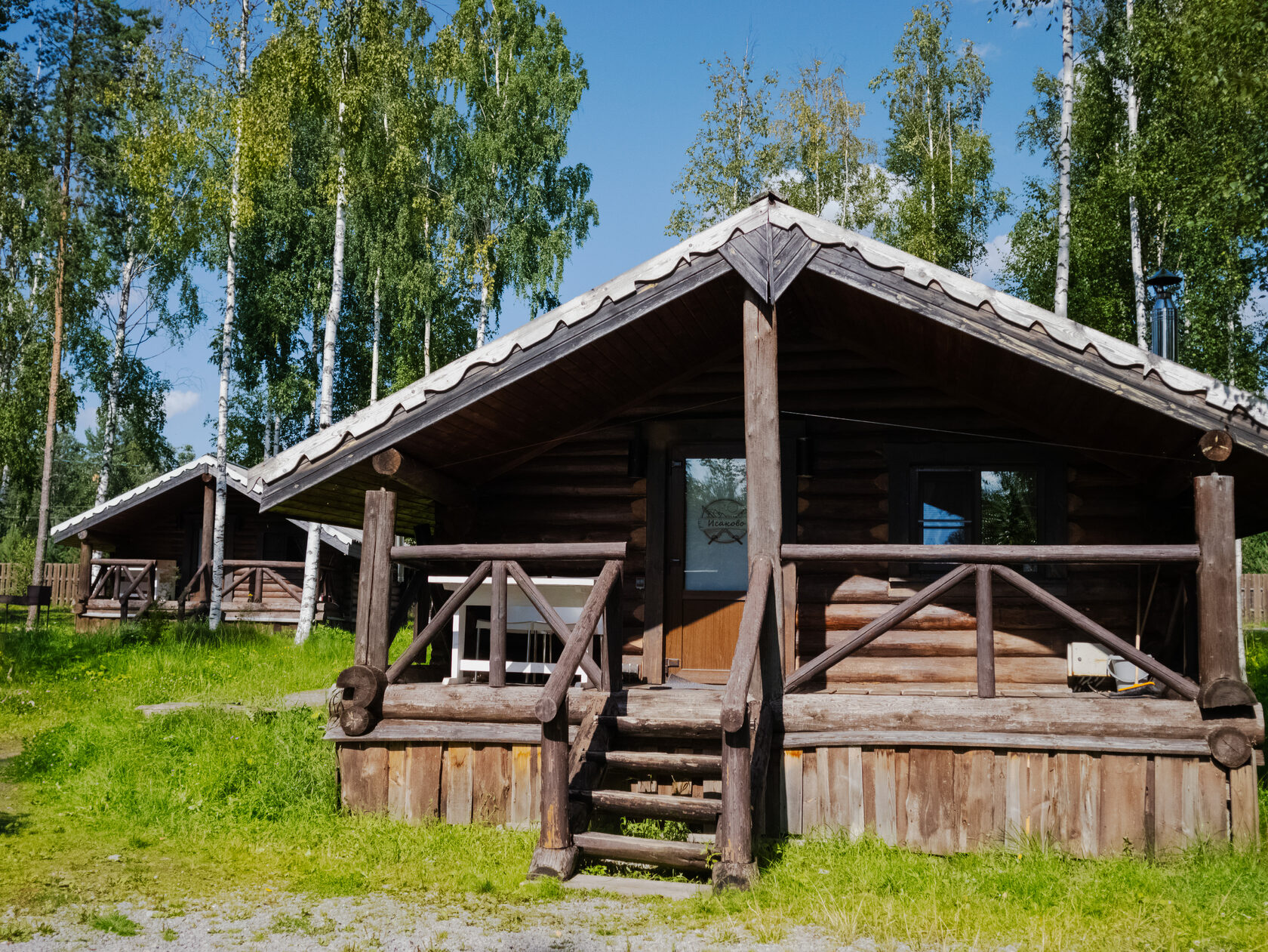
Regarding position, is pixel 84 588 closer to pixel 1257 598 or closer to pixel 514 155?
pixel 514 155

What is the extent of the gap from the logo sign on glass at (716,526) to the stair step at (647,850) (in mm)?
3436

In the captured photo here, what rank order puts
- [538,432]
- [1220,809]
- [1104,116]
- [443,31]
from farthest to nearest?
[1104,116]
[443,31]
[538,432]
[1220,809]

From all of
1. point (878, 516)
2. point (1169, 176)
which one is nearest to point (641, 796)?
point (878, 516)

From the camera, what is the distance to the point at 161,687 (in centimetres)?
1149

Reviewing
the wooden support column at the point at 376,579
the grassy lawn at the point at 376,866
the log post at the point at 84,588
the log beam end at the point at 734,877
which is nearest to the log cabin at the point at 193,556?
the log post at the point at 84,588

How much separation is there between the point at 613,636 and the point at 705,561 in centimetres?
219

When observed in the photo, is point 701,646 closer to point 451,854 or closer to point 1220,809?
point 451,854

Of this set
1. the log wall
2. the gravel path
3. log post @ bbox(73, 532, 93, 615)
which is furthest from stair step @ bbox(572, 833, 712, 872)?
log post @ bbox(73, 532, 93, 615)

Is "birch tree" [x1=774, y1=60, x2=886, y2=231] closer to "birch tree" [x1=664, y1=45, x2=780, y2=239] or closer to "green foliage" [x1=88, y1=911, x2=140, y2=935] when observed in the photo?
"birch tree" [x1=664, y1=45, x2=780, y2=239]

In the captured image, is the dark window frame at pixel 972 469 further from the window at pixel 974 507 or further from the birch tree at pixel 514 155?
the birch tree at pixel 514 155

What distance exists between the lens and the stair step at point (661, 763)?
563 centimetres

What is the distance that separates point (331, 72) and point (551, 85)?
8.35 m

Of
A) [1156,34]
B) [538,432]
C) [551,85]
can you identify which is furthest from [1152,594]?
[551,85]

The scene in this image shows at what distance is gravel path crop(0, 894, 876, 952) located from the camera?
168 inches
